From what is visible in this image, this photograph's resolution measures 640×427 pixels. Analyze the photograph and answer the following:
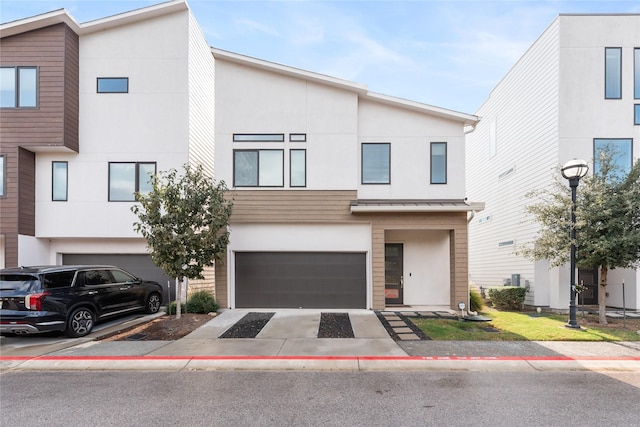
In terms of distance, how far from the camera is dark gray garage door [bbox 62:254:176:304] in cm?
1310

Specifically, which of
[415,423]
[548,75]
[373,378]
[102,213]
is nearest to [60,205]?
[102,213]

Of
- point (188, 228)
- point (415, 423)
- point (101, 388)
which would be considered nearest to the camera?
point (415, 423)

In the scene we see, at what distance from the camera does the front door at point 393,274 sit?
13.3 m

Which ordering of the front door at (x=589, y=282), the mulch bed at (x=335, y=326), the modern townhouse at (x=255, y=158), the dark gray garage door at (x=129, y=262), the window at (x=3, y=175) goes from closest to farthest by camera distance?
1. the mulch bed at (x=335, y=326)
2. the window at (x=3, y=175)
3. the modern townhouse at (x=255, y=158)
4. the dark gray garage door at (x=129, y=262)
5. the front door at (x=589, y=282)

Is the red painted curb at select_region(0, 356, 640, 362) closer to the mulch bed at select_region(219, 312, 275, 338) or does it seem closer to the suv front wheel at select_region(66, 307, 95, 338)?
the suv front wheel at select_region(66, 307, 95, 338)

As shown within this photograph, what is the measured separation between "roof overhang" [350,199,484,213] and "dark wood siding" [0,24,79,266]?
10.4 m

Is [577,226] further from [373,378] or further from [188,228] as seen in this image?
[188,228]

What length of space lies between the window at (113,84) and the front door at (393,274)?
11319mm

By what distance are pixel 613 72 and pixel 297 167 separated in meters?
12.0

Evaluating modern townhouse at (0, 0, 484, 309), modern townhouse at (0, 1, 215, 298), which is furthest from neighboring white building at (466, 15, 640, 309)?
modern townhouse at (0, 1, 215, 298)

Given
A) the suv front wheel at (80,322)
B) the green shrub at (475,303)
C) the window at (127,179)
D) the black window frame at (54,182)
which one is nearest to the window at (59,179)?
the black window frame at (54,182)

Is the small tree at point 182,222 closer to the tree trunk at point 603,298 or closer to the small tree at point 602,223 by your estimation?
the small tree at point 602,223

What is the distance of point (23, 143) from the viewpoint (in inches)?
477

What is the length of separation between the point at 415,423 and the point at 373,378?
1653 mm
